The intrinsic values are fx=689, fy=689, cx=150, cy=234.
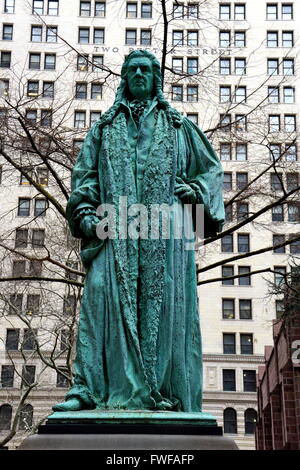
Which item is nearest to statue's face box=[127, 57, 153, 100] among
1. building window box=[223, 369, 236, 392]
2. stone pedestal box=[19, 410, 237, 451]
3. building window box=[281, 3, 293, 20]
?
stone pedestal box=[19, 410, 237, 451]

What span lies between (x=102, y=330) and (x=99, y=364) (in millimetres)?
294

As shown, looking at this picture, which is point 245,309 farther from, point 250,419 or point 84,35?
point 84,35

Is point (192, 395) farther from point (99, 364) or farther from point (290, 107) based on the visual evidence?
point (290, 107)

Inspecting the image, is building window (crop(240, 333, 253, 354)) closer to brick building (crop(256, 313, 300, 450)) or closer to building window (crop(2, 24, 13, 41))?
brick building (crop(256, 313, 300, 450))

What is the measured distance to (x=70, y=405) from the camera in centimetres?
534

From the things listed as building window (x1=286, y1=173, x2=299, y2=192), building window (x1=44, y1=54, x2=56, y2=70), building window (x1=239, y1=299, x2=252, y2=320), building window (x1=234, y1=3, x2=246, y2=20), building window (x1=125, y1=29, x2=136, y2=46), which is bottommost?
building window (x1=286, y1=173, x2=299, y2=192)

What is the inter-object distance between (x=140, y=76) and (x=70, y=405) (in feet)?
10.5

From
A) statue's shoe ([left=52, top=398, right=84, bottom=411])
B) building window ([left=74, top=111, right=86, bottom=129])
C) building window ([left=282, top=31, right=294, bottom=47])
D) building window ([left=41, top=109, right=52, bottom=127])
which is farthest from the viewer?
building window ([left=282, top=31, right=294, bottom=47])

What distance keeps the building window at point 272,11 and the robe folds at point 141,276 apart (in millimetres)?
57416

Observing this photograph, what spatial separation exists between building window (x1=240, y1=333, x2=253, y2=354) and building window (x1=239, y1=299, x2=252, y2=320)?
5.00 ft

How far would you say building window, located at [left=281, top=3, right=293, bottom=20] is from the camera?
59719 millimetres

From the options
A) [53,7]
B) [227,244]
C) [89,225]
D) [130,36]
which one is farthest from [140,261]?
[53,7]

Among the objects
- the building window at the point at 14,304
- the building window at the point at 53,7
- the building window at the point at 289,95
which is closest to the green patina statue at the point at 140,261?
the building window at the point at 14,304
